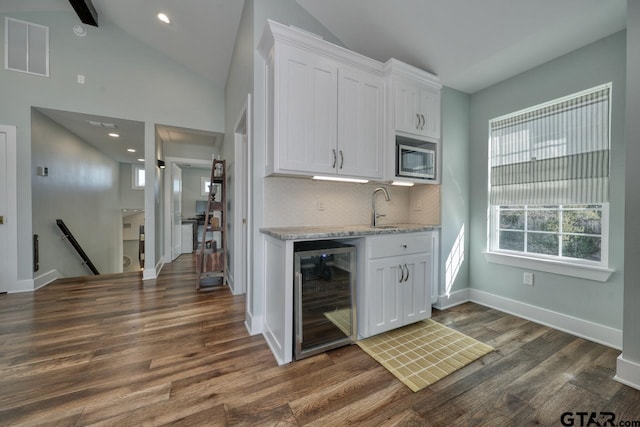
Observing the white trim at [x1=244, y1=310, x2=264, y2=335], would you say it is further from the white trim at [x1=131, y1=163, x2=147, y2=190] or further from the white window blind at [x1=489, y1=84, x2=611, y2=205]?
the white trim at [x1=131, y1=163, x2=147, y2=190]

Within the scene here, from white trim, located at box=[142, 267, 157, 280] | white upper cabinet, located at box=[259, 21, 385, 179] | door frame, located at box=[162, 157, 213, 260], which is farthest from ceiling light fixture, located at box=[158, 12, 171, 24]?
white trim, located at box=[142, 267, 157, 280]

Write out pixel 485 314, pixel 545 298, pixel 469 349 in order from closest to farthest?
1. pixel 469 349
2. pixel 545 298
3. pixel 485 314

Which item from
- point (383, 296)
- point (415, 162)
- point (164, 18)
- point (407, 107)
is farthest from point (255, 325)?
point (164, 18)

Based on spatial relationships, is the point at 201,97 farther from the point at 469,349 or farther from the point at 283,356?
the point at 469,349

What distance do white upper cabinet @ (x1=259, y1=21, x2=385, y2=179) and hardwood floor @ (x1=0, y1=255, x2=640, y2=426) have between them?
4.91ft

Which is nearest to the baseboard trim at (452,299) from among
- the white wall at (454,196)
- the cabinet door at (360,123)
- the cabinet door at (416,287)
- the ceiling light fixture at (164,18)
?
the white wall at (454,196)

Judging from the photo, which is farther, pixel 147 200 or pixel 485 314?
pixel 147 200

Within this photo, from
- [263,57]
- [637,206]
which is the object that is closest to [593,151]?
[637,206]

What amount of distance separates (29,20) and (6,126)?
57.6 inches

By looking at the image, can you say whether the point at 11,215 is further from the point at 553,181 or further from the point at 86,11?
the point at 553,181

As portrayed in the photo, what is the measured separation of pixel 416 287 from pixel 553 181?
5.57 feet

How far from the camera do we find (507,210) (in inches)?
108

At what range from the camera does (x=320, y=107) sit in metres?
1.99

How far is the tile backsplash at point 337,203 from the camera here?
87.0 inches
